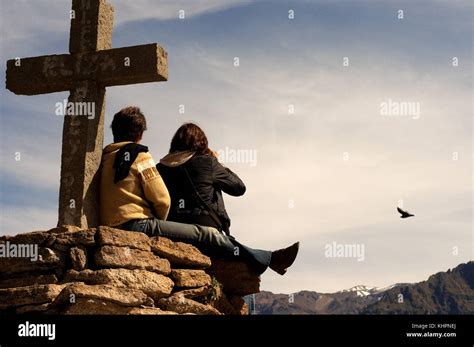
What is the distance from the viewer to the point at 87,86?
1062cm

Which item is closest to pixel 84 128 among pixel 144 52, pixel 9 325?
pixel 144 52

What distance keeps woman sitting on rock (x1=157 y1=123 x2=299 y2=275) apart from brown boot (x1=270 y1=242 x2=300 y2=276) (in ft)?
1.44

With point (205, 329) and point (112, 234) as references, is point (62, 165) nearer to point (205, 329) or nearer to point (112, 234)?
point (112, 234)

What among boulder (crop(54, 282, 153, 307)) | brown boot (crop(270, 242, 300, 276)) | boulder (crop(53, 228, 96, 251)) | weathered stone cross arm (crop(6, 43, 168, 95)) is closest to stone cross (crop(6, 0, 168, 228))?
weathered stone cross arm (crop(6, 43, 168, 95))

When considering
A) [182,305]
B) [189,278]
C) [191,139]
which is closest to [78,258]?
[182,305]

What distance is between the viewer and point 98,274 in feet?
26.6

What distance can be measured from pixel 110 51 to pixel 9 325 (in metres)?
4.59

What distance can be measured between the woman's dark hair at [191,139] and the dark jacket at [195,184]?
10cm

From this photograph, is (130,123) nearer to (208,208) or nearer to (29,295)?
(208,208)

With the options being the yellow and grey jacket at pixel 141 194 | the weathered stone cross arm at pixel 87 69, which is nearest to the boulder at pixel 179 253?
the yellow and grey jacket at pixel 141 194

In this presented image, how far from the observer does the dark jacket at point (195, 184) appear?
9633 mm

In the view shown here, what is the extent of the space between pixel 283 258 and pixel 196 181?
5.15 feet

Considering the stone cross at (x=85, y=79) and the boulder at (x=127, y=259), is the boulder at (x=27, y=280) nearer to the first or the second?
the boulder at (x=127, y=259)

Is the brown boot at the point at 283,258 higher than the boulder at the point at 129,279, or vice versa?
the brown boot at the point at 283,258
